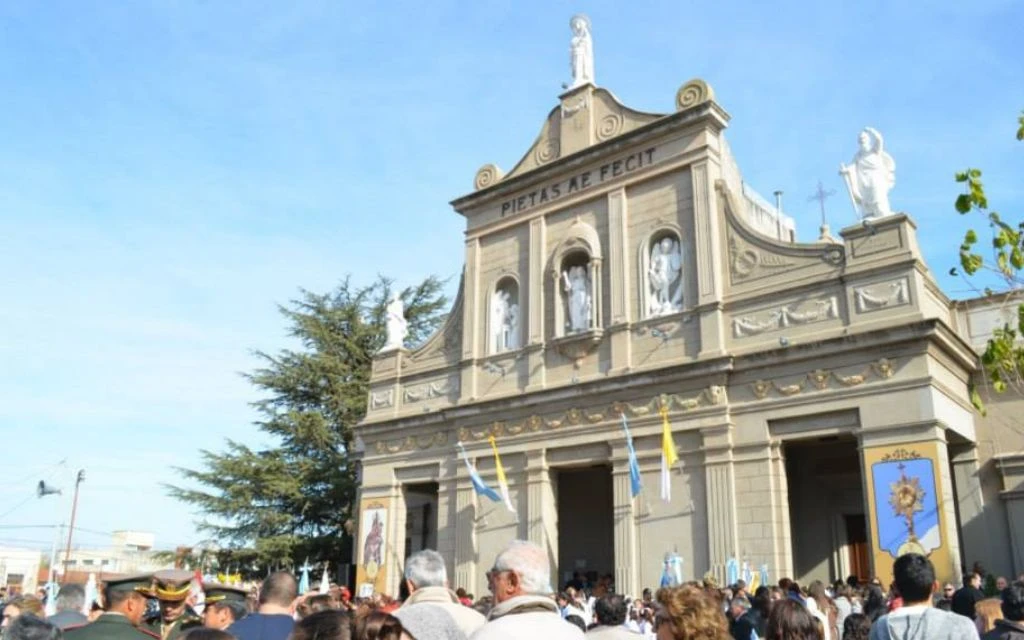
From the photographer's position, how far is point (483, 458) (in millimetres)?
23250

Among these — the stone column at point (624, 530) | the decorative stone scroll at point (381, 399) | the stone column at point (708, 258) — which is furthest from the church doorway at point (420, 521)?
the stone column at point (708, 258)

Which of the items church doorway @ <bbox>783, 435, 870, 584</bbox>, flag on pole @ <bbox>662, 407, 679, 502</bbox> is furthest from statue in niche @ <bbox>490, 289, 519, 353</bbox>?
church doorway @ <bbox>783, 435, 870, 584</bbox>

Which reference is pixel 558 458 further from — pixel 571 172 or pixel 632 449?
pixel 571 172

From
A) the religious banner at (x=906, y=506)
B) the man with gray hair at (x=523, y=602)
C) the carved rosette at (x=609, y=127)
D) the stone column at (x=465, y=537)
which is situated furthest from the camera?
the carved rosette at (x=609, y=127)

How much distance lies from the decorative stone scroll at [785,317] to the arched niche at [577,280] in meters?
3.82

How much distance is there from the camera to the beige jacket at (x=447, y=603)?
450 centimetres

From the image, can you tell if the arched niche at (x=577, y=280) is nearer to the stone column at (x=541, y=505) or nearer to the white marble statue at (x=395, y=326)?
the stone column at (x=541, y=505)

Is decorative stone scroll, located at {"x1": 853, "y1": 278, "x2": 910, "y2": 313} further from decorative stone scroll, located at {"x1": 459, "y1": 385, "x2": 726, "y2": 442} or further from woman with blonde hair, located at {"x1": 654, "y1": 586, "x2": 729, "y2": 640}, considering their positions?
woman with blonde hair, located at {"x1": 654, "y1": 586, "x2": 729, "y2": 640}

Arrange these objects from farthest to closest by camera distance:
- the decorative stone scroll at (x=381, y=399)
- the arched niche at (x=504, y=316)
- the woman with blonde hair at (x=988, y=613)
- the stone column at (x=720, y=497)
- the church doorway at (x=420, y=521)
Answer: the church doorway at (x=420, y=521)
the decorative stone scroll at (x=381, y=399)
the arched niche at (x=504, y=316)
the stone column at (x=720, y=497)
the woman with blonde hair at (x=988, y=613)

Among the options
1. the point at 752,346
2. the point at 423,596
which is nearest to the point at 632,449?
the point at 752,346

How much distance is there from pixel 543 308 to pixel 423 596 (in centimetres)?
1876


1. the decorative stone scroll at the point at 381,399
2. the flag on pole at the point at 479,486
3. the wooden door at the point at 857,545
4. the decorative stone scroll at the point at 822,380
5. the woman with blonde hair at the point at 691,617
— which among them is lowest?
the woman with blonde hair at the point at 691,617

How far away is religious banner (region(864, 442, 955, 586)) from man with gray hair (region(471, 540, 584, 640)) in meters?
13.9

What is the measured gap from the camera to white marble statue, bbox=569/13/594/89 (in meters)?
24.1
